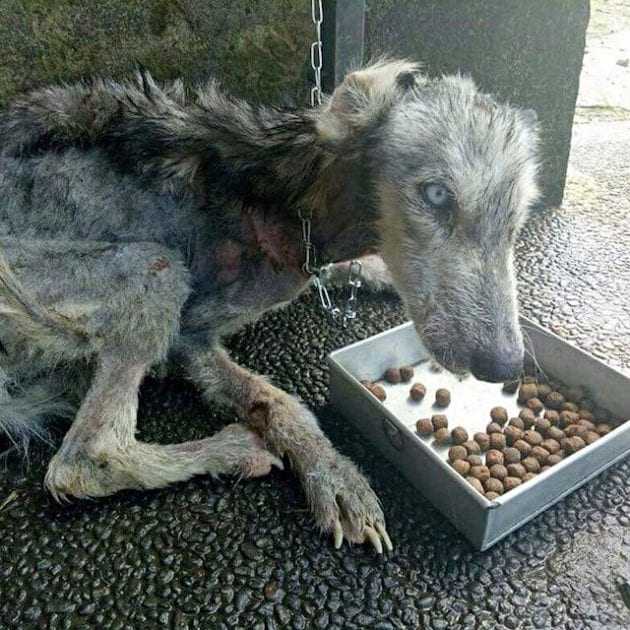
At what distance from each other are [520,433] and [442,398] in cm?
31

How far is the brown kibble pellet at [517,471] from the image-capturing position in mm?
2237

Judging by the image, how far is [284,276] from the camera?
8.91 ft

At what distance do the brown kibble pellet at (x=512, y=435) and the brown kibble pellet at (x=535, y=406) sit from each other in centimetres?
18

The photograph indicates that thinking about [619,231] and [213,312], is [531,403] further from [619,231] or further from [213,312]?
[619,231]

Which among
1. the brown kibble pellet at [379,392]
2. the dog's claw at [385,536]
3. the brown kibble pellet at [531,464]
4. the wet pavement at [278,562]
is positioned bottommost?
the wet pavement at [278,562]

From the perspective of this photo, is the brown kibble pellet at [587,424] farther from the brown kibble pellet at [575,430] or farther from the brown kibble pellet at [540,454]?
the brown kibble pellet at [540,454]

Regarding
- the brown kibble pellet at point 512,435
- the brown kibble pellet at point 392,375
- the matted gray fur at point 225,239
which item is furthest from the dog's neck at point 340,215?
the brown kibble pellet at point 512,435

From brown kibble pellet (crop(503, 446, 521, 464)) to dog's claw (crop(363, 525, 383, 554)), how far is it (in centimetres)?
52

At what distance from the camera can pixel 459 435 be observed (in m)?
2.40

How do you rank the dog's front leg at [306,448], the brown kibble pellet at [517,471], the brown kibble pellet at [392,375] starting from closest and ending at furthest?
the dog's front leg at [306,448]
the brown kibble pellet at [517,471]
the brown kibble pellet at [392,375]

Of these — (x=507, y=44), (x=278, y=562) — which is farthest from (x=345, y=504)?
(x=507, y=44)

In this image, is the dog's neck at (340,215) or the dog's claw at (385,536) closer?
the dog's claw at (385,536)

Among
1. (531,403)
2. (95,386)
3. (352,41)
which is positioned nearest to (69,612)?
(95,386)

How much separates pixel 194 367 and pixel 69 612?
3.31 ft
